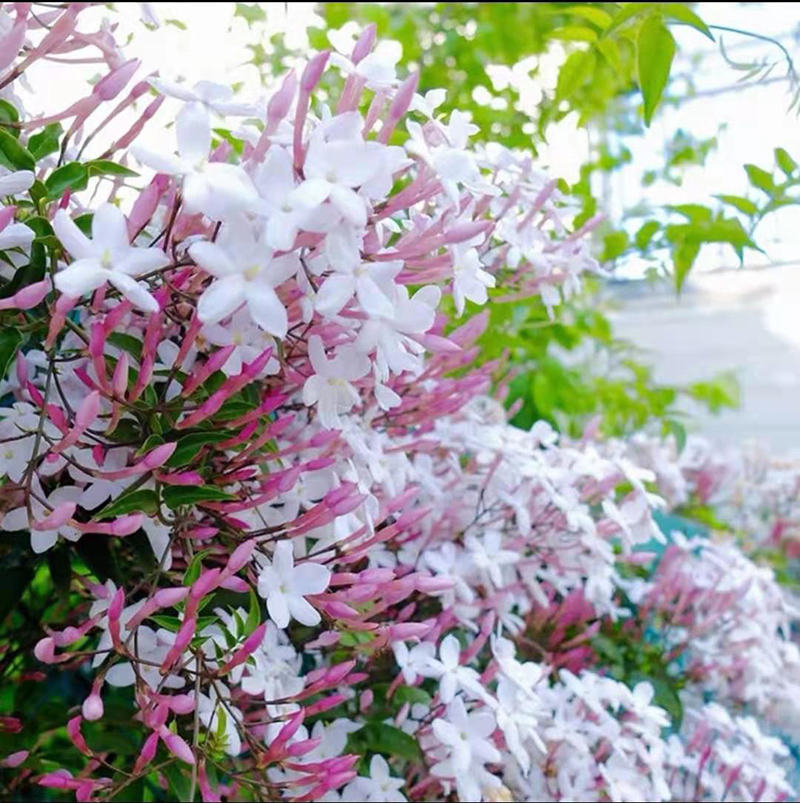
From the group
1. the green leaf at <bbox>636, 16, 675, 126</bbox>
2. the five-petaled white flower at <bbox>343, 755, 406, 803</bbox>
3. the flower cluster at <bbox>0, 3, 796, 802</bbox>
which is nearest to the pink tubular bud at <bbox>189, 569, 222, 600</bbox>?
the flower cluster at <bbox>0, 3, 796, 802</bbox>

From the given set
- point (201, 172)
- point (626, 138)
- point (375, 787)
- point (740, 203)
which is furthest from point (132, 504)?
point (626, 138)

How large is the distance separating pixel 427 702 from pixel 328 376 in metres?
0.27

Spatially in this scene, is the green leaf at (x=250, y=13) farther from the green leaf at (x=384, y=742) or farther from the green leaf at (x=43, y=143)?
the green leaf at (x=384, y=742)

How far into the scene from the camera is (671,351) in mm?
2098

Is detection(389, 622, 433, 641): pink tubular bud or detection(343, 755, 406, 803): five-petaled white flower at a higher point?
detection(389, 622, 433, 641): pink tubular bud

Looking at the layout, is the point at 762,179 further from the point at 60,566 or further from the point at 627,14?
the point at 60,566

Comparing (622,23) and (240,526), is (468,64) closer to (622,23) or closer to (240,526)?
(622,23)

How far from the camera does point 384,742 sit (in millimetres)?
578

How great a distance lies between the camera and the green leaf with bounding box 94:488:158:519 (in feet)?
1.31

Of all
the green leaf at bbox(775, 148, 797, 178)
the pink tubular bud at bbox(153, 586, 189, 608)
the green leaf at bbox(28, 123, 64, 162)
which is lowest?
the pink tubular bud at bbox(153, 586, 189, 608)

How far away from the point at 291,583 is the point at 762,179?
1.65 feet

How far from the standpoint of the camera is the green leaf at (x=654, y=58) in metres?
0.55

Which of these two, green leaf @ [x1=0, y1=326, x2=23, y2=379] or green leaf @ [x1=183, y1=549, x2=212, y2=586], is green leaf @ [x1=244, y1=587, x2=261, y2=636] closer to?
green leaf @ [x1=183, y1=549, x2=212, y2=586]

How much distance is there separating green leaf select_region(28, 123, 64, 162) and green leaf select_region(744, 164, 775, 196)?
0.51 metres
